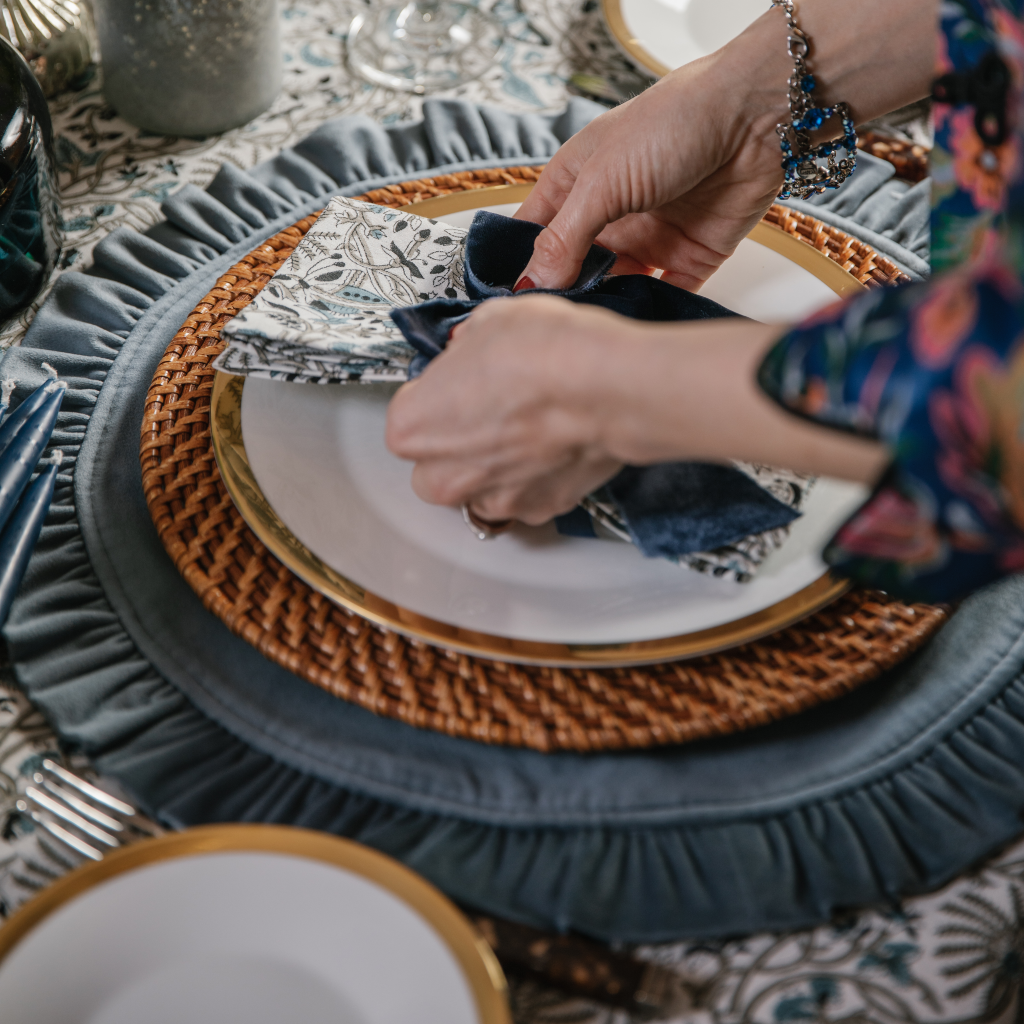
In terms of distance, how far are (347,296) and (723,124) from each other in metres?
0.26

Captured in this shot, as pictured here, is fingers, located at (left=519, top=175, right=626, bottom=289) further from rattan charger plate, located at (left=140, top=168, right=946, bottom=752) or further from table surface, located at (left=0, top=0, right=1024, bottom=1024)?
table surface, located at (left=0, top=0, right=1024, bottom=1024)

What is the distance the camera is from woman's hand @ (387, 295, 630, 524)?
0.37m

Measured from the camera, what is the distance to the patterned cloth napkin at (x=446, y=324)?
1.45ft

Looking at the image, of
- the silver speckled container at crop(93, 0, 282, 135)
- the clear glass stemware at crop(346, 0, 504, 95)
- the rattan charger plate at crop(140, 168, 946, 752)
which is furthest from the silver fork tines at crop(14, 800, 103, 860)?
the clear glass stemware at crop(346, 0, 504, 95)

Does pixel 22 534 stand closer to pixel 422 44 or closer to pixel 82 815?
pixel 82 815

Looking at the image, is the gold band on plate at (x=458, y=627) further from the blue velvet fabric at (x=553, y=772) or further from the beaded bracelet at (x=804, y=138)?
the beaded bracelet at (x=804, y=138)

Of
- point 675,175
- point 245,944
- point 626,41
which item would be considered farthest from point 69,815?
point 626,41

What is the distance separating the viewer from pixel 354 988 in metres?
0.31

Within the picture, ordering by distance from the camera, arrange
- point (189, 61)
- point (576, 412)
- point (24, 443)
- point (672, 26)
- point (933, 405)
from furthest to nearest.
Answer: point (672, 26) → point (189, 61) → point (24, 443) → point (576, 412) → point (933, 405)

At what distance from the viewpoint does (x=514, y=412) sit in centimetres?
40

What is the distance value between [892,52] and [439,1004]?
56 centimetres

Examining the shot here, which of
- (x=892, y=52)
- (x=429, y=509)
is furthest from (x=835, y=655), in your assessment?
(x=892, y=52)

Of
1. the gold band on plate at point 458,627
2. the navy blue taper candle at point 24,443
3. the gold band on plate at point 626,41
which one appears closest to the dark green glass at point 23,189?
the navy blue taper candle at point 24,443

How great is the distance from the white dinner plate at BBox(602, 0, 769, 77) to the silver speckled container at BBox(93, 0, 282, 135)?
294mm
